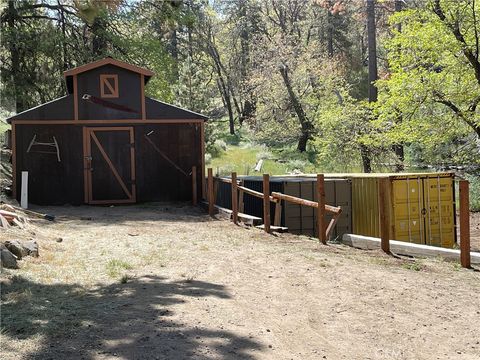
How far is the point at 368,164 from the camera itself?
24406 millimetres

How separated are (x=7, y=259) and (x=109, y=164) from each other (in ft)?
34.7

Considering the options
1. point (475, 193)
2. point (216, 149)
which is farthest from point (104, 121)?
point (216, 149)

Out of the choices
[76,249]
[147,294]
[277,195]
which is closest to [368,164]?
[277,195]

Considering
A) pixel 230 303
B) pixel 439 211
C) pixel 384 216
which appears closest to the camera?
pixel 230 303

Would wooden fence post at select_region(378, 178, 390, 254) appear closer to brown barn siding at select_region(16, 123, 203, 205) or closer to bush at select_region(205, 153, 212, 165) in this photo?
brown barn siding at select_region(16, 123, 203, 205)

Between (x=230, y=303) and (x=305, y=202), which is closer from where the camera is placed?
(x=230, y=303)

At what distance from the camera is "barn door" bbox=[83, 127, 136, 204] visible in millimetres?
16406

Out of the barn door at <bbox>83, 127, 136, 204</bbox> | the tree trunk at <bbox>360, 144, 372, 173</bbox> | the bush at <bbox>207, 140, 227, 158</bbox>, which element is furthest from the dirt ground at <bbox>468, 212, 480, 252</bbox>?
the bush at <bbox>207, 140, 227, 158</bbox>

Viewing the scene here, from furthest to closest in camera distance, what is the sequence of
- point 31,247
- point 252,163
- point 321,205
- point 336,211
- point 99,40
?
point 252,163 < point 99,40 < point 321,205 < point 336,211 < point 31,247

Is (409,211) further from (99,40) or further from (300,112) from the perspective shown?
(300,112)

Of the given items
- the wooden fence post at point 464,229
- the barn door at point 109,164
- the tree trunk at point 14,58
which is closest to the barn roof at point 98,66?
the barn door at point 109,164

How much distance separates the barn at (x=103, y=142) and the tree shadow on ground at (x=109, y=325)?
36.2ft

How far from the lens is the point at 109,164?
16500 mm

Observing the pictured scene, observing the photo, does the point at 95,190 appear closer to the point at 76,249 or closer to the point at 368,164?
the point at 76,249
